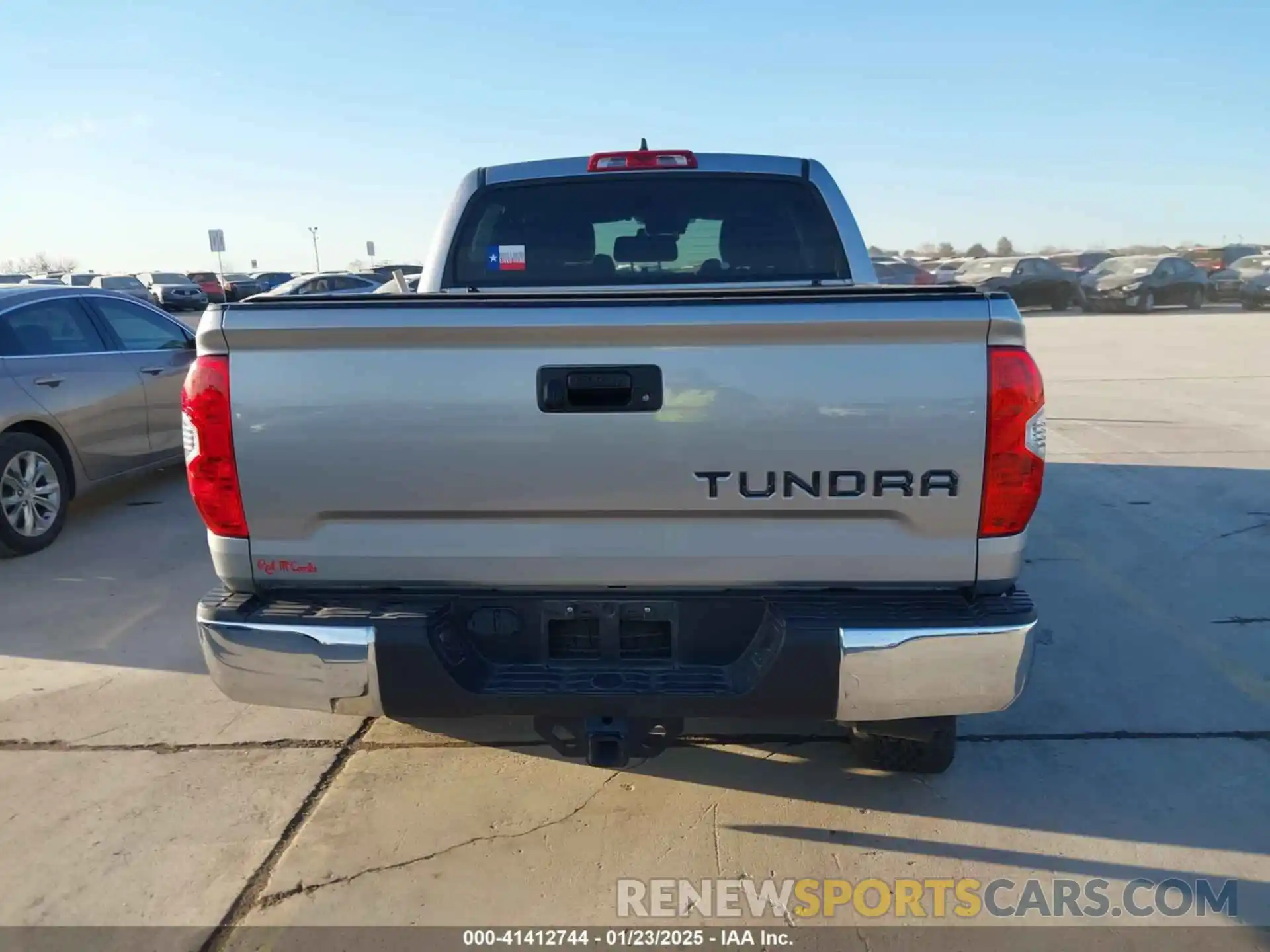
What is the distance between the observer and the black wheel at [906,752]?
3.07 m

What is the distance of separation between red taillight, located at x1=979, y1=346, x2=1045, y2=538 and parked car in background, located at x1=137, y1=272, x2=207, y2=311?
2578 centimetres

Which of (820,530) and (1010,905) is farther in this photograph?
(1010,905)

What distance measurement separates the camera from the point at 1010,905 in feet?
8.53

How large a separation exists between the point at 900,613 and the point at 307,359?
67.8 inches

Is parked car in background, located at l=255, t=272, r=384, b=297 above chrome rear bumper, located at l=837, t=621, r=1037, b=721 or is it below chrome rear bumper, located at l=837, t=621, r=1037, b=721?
above

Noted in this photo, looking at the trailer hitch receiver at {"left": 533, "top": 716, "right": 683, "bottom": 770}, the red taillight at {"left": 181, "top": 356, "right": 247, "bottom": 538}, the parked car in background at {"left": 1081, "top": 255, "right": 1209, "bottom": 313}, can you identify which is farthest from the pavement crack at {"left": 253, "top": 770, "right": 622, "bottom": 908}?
the parked car in background at {"left": 1081, "top": 255, "right": 1209, "bottom": 313}

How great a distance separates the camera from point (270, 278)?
39938 millimetres

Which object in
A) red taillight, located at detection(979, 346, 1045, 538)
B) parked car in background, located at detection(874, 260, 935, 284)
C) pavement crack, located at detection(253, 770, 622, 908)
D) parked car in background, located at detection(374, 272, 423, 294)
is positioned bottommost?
pavement crack, located at detection(253, 770, 622, 908)

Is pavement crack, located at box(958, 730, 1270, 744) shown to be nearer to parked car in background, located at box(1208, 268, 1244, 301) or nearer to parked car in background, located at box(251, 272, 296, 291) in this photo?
parked car in background, located at box(1208, 268, 1244, 301)

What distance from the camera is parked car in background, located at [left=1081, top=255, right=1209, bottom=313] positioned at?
86.6 ft

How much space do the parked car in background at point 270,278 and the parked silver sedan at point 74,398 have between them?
32.5 meters

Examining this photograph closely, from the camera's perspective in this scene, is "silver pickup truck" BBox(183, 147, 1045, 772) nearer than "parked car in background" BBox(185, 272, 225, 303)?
Yes
